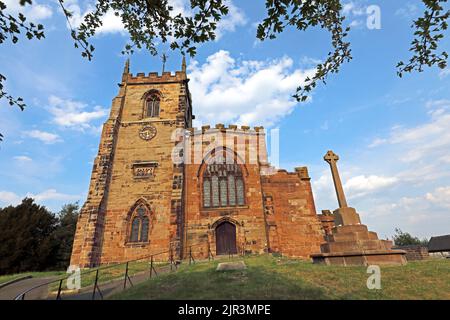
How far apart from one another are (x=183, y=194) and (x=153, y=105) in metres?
9.12

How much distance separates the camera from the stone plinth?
873 centimetres

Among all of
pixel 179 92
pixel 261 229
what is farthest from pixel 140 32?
pixel 179 92

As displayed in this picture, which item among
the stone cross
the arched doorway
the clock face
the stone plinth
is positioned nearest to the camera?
the stone plinth

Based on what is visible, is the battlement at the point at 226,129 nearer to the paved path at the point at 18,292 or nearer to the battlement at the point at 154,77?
the battlement at the point at 154,77

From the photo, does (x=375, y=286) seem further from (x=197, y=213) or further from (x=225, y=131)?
(x=225, y=131)

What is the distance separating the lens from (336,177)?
37.3 ft

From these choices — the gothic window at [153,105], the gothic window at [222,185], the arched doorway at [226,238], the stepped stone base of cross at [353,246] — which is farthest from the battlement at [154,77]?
the stepped stone base of cross at [353,246]

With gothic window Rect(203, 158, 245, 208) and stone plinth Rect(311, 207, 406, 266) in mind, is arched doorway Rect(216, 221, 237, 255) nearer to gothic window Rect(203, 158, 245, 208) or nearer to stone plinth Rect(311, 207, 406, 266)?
gothic window Rect(203, 158, 245, 208)

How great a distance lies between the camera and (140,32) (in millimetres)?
5391

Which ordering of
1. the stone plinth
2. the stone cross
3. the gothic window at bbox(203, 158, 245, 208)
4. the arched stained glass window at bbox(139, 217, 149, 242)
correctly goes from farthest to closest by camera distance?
the gothic window at bbox(203, 158, 245, 208)
the arched stained glass window at bbox(139, 217, 149, 242)
the stone cross
the stone plinth

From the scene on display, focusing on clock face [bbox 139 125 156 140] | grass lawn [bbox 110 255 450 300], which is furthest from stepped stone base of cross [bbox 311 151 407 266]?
clock face [bbox 139 125 156 140]

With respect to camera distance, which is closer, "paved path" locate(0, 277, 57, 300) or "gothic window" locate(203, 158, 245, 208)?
"paved path" locate(0, 277, 57, 300)

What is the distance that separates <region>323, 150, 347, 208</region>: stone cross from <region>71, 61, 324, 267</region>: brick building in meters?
5.99
